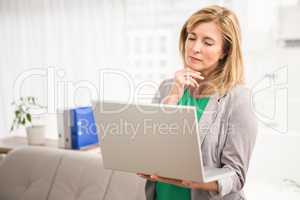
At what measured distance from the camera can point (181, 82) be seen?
4.49 feet

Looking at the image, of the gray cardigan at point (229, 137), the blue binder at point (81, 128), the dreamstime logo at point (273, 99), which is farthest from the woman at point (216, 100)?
the blue binder at point (81, 128)

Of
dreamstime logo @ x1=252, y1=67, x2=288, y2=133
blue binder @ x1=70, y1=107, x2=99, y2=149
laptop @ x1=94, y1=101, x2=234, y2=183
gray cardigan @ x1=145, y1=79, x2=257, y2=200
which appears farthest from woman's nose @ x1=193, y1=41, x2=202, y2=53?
blue binder @ x1=70, y1=107, x2=99, y2=149

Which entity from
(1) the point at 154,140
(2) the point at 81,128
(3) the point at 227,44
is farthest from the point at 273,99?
(1) the point at 154,140

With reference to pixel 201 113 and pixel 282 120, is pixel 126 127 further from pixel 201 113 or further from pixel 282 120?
pixel 282 120

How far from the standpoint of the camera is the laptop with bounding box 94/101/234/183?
107 centimetres

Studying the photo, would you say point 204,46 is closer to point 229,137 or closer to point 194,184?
point 229,137

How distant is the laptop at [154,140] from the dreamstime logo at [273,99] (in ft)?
3.95

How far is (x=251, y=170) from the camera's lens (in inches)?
93.9

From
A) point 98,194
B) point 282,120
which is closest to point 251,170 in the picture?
point 282,120

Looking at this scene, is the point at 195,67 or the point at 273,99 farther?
the point at 273,99

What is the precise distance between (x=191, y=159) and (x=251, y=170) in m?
1.40

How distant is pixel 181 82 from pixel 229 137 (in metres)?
0.26

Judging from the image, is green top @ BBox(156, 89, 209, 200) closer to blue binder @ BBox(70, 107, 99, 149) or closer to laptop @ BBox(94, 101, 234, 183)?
laptop @ BBox(94, 101, 234, 183)

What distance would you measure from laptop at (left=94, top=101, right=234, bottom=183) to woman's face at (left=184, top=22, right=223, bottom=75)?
328mm
